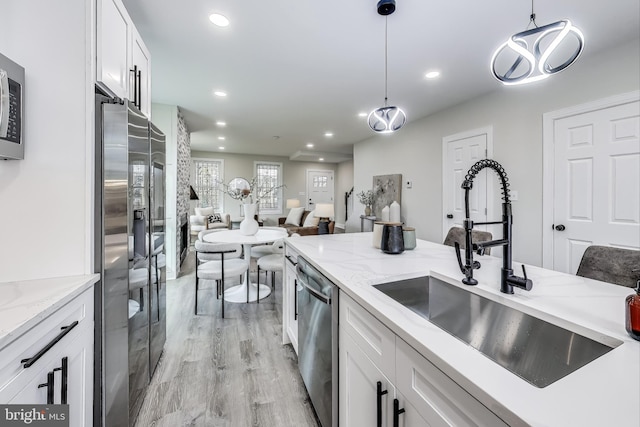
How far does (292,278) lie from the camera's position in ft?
6.50

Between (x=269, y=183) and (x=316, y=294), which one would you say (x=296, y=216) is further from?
(x=316, y=294)

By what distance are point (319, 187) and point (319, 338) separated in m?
8.38

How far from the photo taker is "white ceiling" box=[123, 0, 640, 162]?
1933mm

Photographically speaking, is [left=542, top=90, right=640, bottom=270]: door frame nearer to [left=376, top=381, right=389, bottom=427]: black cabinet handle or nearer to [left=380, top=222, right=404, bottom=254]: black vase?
[left=380, top=222, right=404, bottom=254]: black vase

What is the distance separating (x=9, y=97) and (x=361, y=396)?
173cm

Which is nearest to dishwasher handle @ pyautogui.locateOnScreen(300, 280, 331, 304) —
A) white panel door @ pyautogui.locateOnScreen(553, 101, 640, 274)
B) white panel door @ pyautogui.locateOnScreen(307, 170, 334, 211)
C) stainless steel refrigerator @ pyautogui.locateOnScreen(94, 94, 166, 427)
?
stainless steel refrigerator @ pyautogui.locateOnScreen(94, 94, 166, 427)

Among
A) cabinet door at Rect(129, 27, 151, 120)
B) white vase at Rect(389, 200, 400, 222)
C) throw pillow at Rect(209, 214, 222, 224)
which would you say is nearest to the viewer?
cabinet door at Rect(129, 27, 151, 120)

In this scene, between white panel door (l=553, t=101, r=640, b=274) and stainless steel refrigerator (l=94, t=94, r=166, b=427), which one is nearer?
stainless steel refrigerator (l=94, t=94, r=166, b=427)

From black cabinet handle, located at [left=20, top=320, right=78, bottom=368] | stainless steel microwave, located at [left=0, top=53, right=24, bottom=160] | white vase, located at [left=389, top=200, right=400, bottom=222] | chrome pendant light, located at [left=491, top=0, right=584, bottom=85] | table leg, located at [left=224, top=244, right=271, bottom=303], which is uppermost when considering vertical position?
chrome pendant light, located at [left=491, top=0, right=584, bottom=85]

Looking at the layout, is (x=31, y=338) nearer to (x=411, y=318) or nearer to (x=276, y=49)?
(x=411, y=318)

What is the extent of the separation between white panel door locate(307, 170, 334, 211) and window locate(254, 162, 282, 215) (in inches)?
42.7

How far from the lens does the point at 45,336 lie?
860 millimetres

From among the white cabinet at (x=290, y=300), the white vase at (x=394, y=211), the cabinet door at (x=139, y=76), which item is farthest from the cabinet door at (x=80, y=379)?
the white vase at (x=394, y=211)

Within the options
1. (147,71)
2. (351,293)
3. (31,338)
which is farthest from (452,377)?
(147,71)
